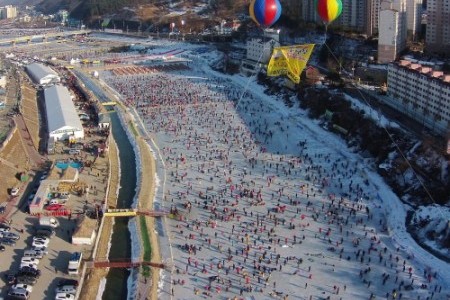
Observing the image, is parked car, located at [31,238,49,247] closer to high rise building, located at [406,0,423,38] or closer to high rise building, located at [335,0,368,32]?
high rise building, located at [406,0,423,38]

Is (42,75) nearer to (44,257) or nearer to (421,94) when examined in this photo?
(421,94)

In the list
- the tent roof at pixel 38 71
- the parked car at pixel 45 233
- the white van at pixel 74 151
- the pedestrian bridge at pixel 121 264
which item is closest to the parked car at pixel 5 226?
the parked car at pixel 45 233

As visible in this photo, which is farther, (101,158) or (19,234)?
(101,158)

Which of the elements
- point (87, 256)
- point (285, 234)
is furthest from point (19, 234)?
point (285, 234)

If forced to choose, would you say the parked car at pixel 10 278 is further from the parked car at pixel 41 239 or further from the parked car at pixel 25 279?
the parked car at pixel 41 239

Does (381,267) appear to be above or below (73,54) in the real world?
below

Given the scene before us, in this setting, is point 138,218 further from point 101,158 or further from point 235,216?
point 101,158

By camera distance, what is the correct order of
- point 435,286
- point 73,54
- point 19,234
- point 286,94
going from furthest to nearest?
1. point 73,54
2. point 286,94
3. point 19,234
4. point 435,286
